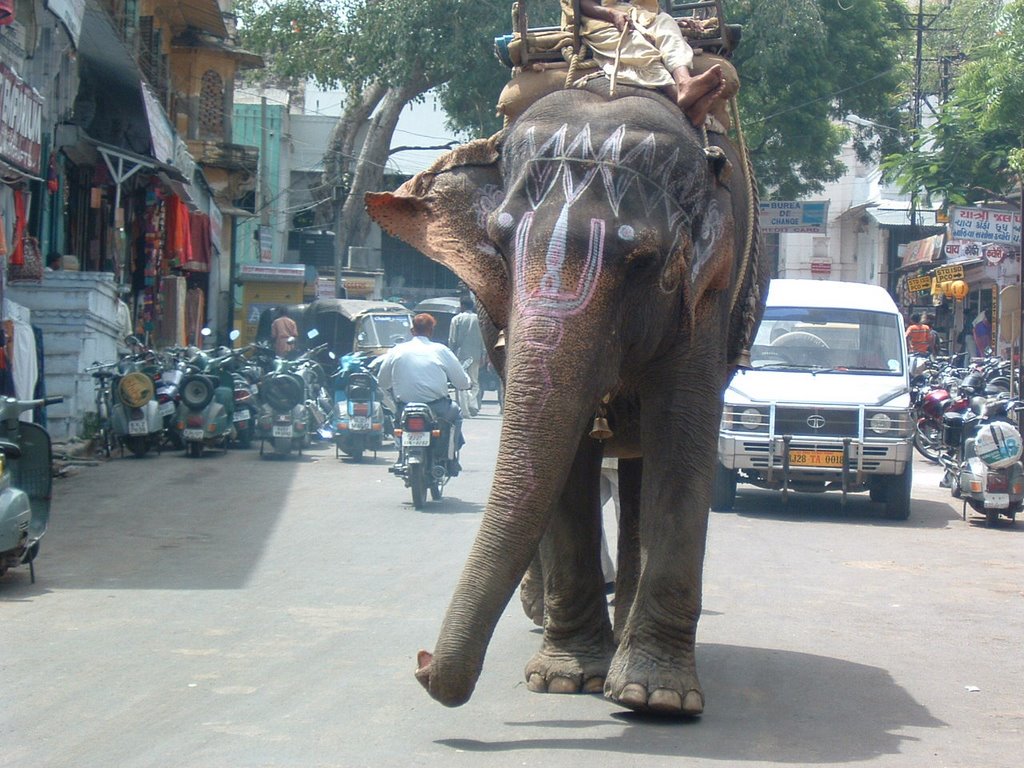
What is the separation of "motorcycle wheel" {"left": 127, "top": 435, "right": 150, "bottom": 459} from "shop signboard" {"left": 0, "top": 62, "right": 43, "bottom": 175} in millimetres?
4156

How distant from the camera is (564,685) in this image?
5.92m

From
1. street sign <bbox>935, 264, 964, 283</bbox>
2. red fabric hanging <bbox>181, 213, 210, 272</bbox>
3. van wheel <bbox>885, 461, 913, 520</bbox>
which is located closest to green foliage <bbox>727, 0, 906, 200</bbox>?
street sign <bbox>935, 264, 964, 283</bbox>

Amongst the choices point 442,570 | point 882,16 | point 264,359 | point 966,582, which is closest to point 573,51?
point 442,570

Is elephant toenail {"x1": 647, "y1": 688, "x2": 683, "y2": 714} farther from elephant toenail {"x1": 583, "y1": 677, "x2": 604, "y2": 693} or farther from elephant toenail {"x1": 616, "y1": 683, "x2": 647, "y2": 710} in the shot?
elephant toenail {"x1": 583, "y1": 677, "x2": 604, "y2": 693}

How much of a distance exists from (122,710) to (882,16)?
33.1 meters

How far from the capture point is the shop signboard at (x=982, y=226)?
1756 cm

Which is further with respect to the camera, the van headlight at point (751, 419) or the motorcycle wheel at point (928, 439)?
the motorcycle wheel at point (928, 439)

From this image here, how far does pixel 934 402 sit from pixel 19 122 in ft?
37.9

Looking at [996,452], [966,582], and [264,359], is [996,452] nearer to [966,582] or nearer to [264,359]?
[966,582]

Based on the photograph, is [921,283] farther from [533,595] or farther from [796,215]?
[533,595]

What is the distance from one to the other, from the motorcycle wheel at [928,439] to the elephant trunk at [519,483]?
13597 millimetres

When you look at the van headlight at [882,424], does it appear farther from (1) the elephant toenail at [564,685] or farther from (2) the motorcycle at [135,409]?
(2) the motorcycle at [135,409]

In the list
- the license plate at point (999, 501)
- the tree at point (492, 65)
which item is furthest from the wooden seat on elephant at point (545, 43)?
the tree at point (492, 65)

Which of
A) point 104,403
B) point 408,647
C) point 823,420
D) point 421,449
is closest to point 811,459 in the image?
point 823,420
